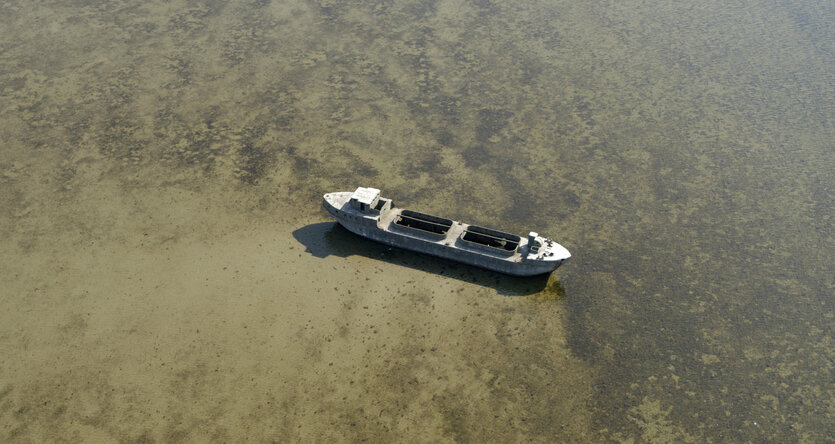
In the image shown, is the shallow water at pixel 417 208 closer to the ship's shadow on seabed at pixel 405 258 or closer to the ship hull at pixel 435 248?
the ship's shadow on seabed at pixel 405 258

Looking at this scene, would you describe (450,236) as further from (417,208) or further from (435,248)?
(417,208)

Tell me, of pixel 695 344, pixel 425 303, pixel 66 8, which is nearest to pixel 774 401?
pixel 695 344

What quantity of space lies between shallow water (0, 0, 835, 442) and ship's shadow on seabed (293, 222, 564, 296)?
0.32 m

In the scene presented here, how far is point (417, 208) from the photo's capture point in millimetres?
59250

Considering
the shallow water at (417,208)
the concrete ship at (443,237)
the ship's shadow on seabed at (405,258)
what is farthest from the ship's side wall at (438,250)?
the shallow water at (417,208)

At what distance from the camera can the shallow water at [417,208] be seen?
43.5 m

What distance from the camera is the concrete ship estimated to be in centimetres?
5131

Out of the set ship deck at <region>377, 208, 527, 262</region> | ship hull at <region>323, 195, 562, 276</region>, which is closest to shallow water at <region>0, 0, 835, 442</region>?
ship hull at <region>323, 195, 562, 276</region>

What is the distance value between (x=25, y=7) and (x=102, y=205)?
55.1 meters

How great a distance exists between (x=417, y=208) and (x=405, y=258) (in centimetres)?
716

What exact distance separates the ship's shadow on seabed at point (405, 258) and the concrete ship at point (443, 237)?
83 cm

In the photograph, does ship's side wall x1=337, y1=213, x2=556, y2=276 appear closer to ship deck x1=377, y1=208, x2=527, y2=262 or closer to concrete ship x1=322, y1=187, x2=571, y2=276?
concrete ship x1=322, y1=187, x2=571, y2=276

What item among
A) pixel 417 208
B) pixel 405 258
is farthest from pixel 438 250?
pixel 417 208

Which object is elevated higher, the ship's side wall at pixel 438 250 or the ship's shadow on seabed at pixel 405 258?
the ship's side wall at pixel 438 250
